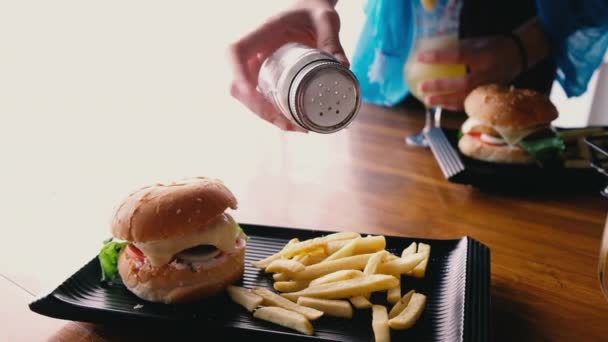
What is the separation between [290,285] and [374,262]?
188 mm

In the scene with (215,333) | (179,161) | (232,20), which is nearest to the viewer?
(215,333)

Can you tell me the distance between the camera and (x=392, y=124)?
2.47 m

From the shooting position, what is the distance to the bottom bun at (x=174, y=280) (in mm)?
1215

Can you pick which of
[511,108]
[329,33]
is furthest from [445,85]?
[329,33]

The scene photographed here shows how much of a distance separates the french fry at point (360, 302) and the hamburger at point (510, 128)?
1.01 metres

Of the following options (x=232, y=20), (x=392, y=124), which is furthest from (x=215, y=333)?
(x=232, y=20)

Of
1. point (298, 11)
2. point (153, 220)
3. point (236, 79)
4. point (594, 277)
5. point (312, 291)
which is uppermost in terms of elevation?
point (298, 11)

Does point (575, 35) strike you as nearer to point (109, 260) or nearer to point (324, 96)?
point (324, 96)

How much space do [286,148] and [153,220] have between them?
1.04 meters

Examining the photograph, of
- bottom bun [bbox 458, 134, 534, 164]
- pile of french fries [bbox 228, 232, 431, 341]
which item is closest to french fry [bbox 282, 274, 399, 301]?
pile of french fries [bbox 228, 232, 431, 341]

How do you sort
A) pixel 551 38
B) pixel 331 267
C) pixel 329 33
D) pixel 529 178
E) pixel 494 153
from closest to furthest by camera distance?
pixel 331 267
pixel 329 33
pixel 529 178
pixel 494 153
pixel 551 38

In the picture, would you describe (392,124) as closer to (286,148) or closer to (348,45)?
(286,148)

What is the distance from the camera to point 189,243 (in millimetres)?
1261

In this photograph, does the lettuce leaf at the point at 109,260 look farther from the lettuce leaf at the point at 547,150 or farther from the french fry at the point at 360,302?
the lettuce leaf at the point at 547,150
